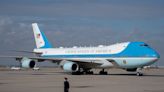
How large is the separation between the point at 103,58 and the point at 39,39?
688 inches

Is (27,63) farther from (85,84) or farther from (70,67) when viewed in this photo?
(85,84)

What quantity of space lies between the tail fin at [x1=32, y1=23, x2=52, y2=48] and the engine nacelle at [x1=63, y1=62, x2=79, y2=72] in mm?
13451

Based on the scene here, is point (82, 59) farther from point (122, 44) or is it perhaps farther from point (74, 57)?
point (122, 44)

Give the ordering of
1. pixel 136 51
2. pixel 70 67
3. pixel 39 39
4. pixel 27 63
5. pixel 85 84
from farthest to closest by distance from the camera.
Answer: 1. pixel 39 39
2. pixel 27 63
3. pixel 70 67
4. pixel 136 51
5. pixel 85 84

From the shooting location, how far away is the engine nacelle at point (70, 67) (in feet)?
151

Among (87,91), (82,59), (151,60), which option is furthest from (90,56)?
(87,91)

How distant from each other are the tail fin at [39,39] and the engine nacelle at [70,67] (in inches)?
530

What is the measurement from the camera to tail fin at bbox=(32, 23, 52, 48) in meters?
59.9

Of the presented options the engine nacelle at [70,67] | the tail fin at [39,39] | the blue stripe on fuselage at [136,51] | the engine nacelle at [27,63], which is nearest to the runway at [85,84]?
the blue stripe on fuselage at [136,51]

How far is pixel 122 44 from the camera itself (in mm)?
45281

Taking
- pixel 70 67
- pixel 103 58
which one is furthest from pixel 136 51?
pixel 70 67

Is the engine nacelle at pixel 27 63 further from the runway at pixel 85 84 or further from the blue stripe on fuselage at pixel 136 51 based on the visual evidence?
→ the runway at pixel 85 84

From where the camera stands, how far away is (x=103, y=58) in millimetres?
46438

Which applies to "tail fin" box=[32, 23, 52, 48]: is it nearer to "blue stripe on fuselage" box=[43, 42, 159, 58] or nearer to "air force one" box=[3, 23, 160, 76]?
"air force one" box=[3, 23, 160, 76]
